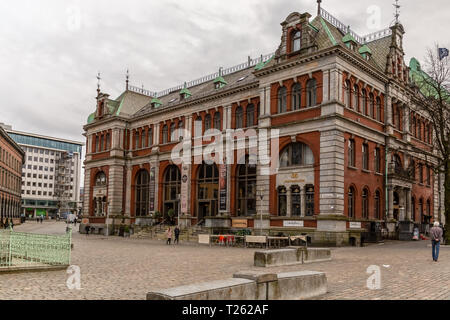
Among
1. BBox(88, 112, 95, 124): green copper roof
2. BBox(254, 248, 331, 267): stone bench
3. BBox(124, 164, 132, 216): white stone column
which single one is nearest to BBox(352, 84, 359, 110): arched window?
BBox(254, 248, 331, 267): stone bench

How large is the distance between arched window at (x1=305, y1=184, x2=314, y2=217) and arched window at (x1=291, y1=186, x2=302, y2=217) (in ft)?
1.86

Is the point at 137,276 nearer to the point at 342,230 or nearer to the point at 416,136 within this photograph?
the point at 342,230

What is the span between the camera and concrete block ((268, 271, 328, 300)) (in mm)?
9742

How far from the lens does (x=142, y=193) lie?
52.2 metres

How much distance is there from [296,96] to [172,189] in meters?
18.6

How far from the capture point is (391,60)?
39938mm

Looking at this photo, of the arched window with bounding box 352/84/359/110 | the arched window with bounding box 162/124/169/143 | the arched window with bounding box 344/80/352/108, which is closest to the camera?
the arched window with bounding box 344/80/352/108

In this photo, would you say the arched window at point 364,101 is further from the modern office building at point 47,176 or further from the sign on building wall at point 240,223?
the modern office building at point 47,176

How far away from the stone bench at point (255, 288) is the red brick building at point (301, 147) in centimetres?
2142

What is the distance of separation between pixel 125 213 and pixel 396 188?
99.5 feet

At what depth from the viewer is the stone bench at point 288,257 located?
1723 cm

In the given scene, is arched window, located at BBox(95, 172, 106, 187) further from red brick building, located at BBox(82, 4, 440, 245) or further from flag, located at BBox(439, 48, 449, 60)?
flag, located at BBox(439, 48, 449, 60)

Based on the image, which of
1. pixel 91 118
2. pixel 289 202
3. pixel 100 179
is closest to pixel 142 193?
pixel 100 179

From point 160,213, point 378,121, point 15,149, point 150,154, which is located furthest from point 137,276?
point 15,149
